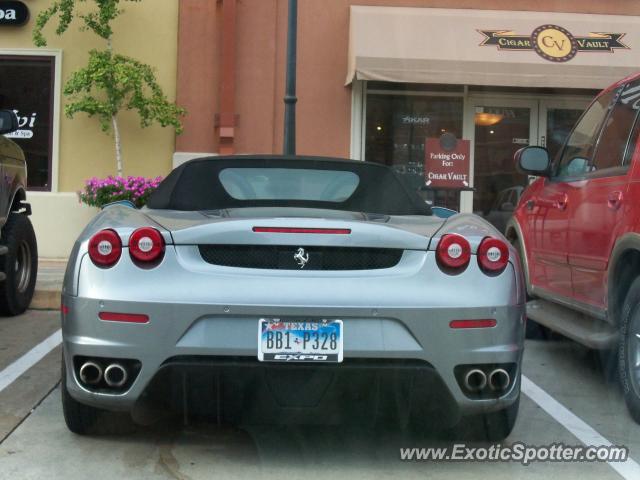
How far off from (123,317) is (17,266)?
13.4 feet

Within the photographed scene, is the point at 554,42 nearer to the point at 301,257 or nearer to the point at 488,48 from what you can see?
the point at 488,48

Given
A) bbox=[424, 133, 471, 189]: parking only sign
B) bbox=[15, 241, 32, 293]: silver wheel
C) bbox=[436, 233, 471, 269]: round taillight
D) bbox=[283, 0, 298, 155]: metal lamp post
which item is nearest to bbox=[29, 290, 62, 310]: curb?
bbox=[15, 241, 32, 293]: silver wheel

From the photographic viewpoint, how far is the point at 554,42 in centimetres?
1055

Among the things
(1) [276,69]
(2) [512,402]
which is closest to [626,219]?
(2) [512,402]

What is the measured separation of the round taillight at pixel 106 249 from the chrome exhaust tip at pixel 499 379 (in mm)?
1689

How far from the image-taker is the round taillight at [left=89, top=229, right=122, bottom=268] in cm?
354

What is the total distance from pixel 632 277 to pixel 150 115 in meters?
7.12

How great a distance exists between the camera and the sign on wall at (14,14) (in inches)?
424

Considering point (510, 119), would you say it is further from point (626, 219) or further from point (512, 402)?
point (512, 402)

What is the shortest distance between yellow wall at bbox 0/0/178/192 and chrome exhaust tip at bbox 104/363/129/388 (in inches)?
305

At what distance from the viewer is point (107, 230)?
3.59 metres

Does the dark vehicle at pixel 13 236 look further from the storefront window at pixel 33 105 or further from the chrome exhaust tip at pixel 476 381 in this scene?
the chrome exhaust tip at pixel 476 381

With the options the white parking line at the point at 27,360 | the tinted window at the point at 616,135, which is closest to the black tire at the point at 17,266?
the white parking line at the point at 27,360

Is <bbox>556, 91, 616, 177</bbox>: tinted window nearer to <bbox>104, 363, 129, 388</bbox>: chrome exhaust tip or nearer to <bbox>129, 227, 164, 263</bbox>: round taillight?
<bbox>129, 227, 164, 263</bbox>: round taillight
